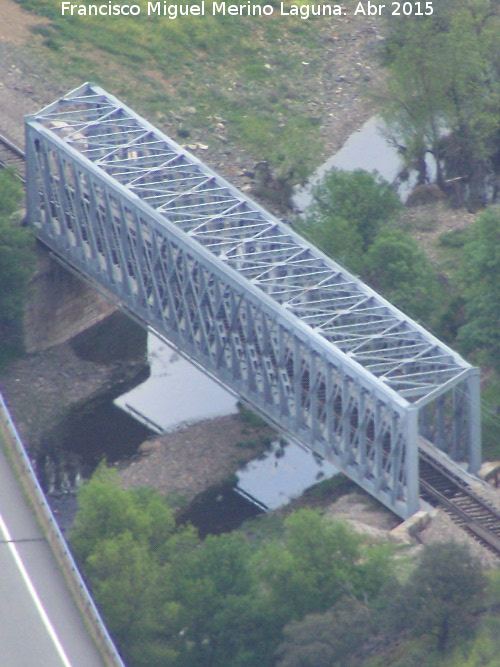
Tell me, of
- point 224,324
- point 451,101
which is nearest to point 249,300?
point 224,324

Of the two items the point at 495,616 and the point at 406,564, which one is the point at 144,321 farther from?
the point at 495,616

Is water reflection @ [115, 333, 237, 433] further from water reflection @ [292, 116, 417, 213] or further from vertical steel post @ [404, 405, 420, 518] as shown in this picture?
water reflection @ [292, 116, 417, 213]

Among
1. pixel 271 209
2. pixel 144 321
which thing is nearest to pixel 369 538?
pixel 144 321

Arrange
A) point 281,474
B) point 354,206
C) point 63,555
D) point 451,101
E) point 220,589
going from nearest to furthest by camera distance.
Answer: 1. point 63,555
2. point 220,589
3. point 281,474
4. point 354,206
5. point 451,101

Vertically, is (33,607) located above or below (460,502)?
above

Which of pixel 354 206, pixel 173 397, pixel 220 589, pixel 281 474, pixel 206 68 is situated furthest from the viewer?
pixel 206 68

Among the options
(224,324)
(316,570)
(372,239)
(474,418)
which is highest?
(372,239)

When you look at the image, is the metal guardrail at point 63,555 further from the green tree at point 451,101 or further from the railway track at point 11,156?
the green tree at point 451,101

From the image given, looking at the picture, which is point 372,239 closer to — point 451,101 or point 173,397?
point 173,397
